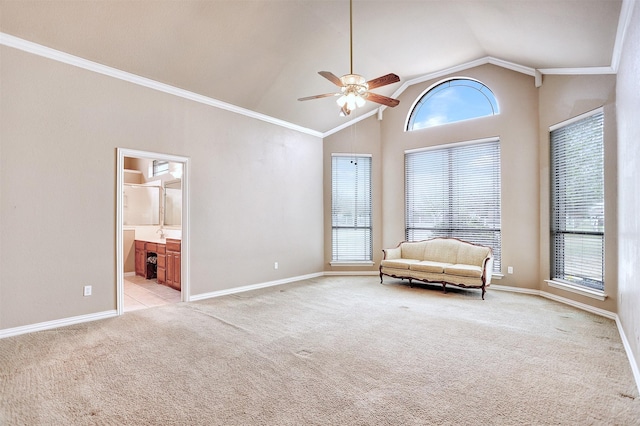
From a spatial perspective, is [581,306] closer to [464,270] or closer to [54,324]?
[464,270]

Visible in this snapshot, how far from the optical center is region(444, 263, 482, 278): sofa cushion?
204 inches

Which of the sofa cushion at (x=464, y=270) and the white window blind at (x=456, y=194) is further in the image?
the white window blind at (x=456, y=194)

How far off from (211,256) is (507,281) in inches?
198

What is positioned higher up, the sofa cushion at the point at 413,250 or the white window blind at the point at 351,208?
the white window blind at the point at 351,208

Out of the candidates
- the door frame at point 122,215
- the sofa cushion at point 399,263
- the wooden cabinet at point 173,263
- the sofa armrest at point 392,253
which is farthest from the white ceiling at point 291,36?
the sofa cushion at point 399,263

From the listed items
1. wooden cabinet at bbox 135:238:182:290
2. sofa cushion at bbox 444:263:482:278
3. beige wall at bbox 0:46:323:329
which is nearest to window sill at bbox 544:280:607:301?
sofa cushion at bbox 444:263:482:278

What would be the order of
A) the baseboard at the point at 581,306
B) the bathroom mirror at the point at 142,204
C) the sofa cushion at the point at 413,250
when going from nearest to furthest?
the baseboard at the point at 581,306 → the sofa cushion at the point at 413,250 → the bathroom mirror at the point at 142,204

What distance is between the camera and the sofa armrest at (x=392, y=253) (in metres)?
6.30

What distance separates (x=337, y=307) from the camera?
15.1 ft

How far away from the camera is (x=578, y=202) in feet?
15.2

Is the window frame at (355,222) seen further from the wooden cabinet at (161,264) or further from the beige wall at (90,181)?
the wooden cabinet at (161,264)

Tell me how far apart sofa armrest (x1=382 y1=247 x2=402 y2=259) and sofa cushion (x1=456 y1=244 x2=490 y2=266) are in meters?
1.08

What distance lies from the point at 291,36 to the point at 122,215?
3237 millimetres

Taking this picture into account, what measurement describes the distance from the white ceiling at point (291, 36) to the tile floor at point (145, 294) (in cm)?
321
